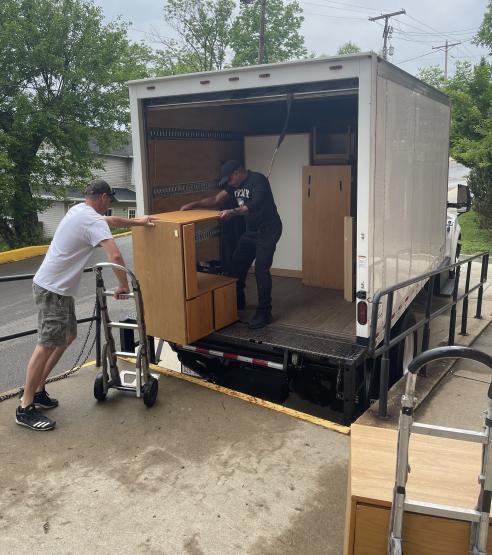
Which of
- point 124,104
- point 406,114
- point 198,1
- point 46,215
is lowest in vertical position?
point 46,215

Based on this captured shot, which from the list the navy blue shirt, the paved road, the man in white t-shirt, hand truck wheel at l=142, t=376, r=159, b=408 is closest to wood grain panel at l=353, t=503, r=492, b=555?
hand truck wheel at l=142, t=376, r=159, b=408

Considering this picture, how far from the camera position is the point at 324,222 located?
6887 mm

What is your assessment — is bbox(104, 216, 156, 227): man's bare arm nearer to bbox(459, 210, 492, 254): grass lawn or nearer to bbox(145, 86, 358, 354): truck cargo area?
bbox(145, 86, 358, 354): truck cargo area

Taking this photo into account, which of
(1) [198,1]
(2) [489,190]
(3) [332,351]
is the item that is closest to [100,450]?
(3) [332,351]

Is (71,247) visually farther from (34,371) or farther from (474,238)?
(474,238)

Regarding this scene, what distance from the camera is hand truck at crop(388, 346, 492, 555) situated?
6.55 ft

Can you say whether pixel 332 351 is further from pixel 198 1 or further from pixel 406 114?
pixel 198 1

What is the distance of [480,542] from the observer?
2076 mm

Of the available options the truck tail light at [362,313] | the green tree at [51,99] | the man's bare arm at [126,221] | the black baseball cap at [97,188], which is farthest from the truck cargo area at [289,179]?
the green tree at [51,99]

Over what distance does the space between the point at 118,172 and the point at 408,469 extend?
38896 mm

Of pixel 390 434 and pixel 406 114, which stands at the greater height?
pixel 406 114

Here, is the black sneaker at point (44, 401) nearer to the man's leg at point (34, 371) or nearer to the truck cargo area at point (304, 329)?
the man's leg at point (34, 371)

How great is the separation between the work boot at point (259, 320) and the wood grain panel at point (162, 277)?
696 mm

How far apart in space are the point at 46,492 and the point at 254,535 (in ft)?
4.30
